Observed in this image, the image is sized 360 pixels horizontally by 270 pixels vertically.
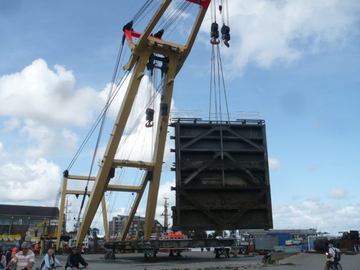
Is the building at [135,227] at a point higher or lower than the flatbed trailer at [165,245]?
higher

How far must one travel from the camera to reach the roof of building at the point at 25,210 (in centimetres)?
11525

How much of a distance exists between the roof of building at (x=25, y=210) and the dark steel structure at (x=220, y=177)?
93.1m

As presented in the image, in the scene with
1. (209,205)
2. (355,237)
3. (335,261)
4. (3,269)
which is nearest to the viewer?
(3,269)

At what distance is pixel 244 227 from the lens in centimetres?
2720

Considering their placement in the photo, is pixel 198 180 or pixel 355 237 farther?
pixel 355 237

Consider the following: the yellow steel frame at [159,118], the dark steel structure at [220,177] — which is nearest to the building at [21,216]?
the yellow steel frame at [159,118]

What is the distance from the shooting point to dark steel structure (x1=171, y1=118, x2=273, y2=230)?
1038 inches

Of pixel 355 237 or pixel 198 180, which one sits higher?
pixel 198 180

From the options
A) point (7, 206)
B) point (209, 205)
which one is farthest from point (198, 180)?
point (7, 206)

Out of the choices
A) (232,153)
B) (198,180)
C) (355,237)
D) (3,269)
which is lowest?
(3,269)

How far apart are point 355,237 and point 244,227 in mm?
9653

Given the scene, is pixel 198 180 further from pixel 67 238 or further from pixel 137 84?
pixel 67 238

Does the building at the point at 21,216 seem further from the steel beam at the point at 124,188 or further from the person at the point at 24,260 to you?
the person at the point at 24,260

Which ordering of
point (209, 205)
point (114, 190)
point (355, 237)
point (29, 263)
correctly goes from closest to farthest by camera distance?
1. point (29, 263)
2. point (209, 205)
3. point (355, 237)
4. point (114, 190)
